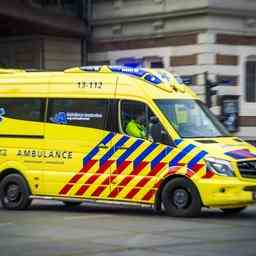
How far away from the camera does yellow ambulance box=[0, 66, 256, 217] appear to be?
14.7 m

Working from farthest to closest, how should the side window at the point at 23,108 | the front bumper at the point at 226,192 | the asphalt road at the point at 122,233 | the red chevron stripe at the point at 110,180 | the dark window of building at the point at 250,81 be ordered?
the dark window of building at the point at 250,81
the side window at the point at 23,108
the red chevron stripe at the point at 110,180
the front bumper at the point at 226,192
the asphalt road at the point at 122,233

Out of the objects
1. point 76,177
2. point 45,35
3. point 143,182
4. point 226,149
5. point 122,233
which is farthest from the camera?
point 45,35

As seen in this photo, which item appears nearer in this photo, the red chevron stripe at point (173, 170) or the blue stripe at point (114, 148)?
the red chevron stripe at point (173, 170)

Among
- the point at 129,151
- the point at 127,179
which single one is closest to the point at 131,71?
the point at 129,151

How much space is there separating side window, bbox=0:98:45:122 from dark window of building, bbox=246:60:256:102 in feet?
35.6

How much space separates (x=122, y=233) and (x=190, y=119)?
11.4 feet

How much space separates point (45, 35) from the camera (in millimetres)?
27375

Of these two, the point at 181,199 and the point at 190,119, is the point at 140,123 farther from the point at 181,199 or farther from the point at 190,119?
the point at 181,199

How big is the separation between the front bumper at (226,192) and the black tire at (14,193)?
3785 millimetres

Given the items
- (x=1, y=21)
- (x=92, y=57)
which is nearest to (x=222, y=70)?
(x=92, y=57)

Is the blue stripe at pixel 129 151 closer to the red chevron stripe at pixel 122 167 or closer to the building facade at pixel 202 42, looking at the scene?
the red chevron stripe at pixel 122 167

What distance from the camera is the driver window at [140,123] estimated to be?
15.1 meters

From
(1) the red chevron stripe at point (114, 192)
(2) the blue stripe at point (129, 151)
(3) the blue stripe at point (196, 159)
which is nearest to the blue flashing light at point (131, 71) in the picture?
(2) the blue stripe at point (129, 151)

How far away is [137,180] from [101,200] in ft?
3.08
